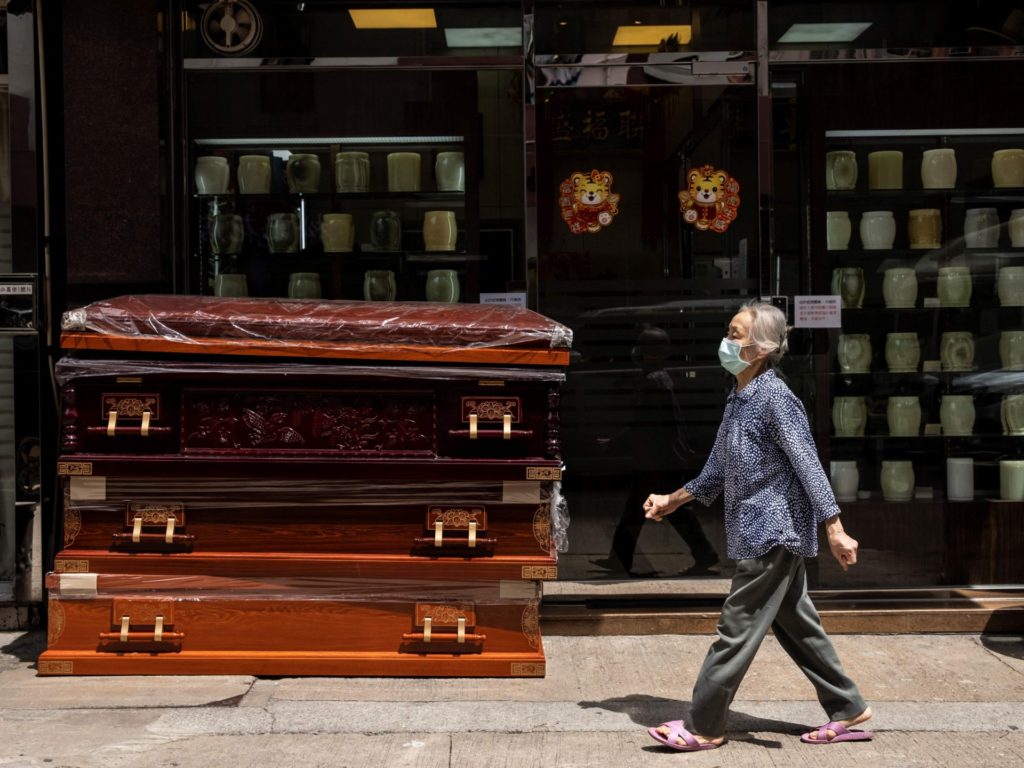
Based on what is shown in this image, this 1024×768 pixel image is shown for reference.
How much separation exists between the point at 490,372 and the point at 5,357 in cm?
287

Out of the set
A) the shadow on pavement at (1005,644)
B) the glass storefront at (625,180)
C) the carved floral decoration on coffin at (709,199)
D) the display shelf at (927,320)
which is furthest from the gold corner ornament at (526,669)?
the carved floral decoration on coffin at (709,199)

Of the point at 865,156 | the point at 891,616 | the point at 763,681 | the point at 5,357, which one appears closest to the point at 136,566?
the point at 5,357

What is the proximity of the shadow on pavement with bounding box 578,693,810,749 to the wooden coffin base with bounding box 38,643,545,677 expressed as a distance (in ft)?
1.39

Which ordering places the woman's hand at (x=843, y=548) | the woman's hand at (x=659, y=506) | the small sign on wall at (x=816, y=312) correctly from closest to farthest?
the woman's hand at (x=843, y=548) → the woman's hand at (x=659, y=506) → the small sign on wall at (x=816, y=312)

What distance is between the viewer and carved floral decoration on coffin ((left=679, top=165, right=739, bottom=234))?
6.80m

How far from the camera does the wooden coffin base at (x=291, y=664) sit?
18.4 feet

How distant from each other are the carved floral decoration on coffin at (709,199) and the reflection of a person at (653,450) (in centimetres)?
65

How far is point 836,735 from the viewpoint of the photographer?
4.82 metres

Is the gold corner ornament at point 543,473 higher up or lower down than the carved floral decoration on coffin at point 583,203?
lower down

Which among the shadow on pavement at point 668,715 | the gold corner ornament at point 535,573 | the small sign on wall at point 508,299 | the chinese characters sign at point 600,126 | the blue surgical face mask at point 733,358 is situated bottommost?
the shadow on pavement at point 668,715

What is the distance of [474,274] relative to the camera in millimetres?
6816

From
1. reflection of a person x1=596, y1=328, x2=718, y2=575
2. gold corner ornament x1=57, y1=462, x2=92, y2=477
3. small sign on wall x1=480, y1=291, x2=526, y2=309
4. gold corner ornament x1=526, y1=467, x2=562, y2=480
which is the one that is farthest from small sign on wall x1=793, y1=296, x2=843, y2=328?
gold corner ornament x1=57, y1=462, x2=92, y2=477

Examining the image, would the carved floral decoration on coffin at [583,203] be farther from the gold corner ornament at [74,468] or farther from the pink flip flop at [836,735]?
the pink flip flop at [836,735]

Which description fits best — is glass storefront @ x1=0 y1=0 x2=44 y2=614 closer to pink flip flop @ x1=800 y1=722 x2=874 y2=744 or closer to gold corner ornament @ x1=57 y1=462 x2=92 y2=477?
gold corner ornament @ x1=57 y1=462 x2=92 y2=477
